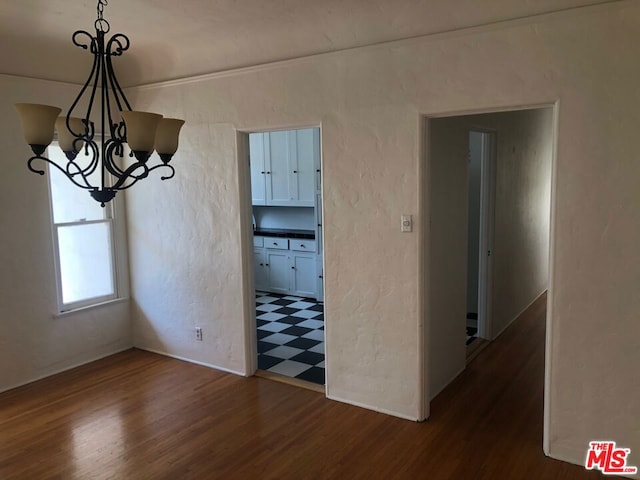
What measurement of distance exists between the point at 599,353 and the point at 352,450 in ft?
5.08

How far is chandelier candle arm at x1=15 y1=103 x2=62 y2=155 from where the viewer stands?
2207mm

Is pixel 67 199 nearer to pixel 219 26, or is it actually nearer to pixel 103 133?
pixel 219 26

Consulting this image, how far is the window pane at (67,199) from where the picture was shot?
4.40 m

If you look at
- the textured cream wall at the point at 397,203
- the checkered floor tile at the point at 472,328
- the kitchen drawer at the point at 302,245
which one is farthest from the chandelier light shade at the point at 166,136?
the kitchen drawer at the point at 302,245

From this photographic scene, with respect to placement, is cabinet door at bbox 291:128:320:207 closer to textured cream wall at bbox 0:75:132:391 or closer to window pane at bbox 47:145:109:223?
window pane at bbox 47:145:109:223

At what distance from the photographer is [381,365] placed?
11.8ft

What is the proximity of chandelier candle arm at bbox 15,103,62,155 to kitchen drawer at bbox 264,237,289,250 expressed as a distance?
4770 millimetres

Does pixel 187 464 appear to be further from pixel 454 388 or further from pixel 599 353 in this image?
pixel 599 353

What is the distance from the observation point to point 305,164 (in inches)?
263

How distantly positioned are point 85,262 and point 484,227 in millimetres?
3796

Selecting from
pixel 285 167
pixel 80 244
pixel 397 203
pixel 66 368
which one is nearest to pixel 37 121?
pixel 397 203

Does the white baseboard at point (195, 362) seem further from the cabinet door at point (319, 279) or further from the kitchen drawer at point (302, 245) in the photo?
the kitchen drawer at point (302, 245)

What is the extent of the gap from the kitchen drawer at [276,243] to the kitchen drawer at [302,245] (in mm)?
84

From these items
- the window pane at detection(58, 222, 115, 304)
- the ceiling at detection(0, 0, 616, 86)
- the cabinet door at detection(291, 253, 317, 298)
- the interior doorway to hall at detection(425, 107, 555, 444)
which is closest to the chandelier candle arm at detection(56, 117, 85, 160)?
the ceiling at detection(0, 0, 616, 86)
